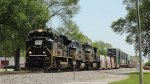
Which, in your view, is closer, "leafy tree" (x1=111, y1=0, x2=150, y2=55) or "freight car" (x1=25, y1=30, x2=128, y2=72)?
"freight car" (x1=25, y1=30, x2=128, y2=72)

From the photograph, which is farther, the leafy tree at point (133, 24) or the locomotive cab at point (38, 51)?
the leafy tree at point (133, 24)

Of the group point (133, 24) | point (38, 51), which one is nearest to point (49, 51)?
point (38, 51)

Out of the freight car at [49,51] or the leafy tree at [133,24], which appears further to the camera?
the leafy tree at [133,24]

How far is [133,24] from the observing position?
251ft

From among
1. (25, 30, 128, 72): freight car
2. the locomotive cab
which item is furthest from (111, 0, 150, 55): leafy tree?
the locomotive cab

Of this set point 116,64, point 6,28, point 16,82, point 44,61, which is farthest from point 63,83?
point 116,64

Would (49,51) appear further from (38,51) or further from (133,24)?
(133,24)

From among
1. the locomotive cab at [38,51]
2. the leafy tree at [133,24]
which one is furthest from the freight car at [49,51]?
the leafy tree at [133,24]

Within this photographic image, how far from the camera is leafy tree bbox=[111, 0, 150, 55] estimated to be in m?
69.5

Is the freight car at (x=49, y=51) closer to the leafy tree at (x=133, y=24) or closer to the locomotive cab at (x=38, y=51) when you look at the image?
the locomotive cab at (x=38, y=51)

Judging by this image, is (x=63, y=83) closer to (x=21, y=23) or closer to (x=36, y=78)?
(x=36, y=78)

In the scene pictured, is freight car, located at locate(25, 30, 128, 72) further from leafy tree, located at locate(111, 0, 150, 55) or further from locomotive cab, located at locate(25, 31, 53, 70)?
leafy tree, located at locate(111, 0, 150, 55)

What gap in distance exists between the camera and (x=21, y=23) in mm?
59531

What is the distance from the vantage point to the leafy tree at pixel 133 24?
69500 millimetres
